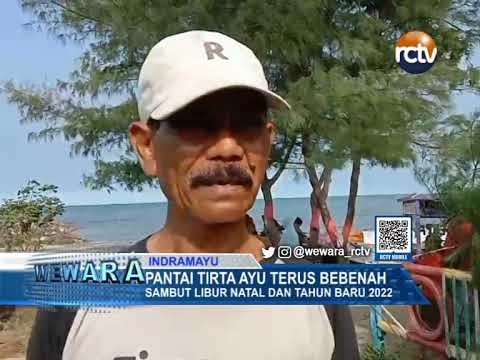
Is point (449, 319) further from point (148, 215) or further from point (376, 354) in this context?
point (148, 215)

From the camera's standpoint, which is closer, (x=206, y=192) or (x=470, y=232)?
(x=206, y=192)

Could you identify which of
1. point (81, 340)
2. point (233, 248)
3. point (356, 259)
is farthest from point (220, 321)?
point (356, 259)

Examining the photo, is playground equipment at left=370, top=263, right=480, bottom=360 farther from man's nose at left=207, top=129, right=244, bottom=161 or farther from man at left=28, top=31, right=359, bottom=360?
man's nose at left=207, top=129, right=244, bottom=161

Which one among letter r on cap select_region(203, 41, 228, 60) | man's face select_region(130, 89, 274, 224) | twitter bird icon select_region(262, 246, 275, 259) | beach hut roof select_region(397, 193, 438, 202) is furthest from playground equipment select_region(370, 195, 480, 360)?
letter r on cap select_region(203, 41, 228, 60)

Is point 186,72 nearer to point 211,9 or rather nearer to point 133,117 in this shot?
point 133,117

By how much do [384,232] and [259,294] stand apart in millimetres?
699

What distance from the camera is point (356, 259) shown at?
165 centimetres

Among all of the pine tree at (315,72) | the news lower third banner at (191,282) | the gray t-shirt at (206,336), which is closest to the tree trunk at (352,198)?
the pine tree at (315,72)

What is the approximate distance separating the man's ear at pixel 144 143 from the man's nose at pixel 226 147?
0.09m

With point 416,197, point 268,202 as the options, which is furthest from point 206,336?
point 416,197

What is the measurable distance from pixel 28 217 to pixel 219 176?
1.25 m

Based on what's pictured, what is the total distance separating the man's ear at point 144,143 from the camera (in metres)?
1.06

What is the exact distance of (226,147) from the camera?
106 cm

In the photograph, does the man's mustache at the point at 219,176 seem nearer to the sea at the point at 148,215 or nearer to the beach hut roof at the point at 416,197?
the sea at the point at 148,215
